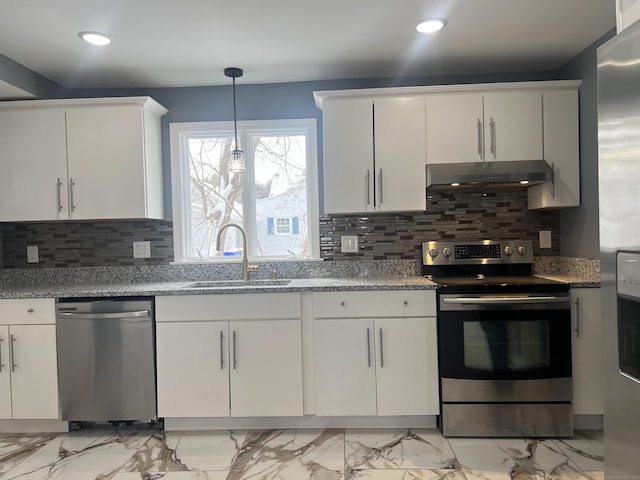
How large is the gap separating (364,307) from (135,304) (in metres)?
1.31

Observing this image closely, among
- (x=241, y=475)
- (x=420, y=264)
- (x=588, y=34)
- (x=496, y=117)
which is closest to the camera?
(x=241, y=475)

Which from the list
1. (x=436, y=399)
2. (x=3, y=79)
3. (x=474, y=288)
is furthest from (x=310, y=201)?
(x=3, y=79)

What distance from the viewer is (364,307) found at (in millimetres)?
2512

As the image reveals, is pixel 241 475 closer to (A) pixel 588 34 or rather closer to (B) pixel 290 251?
(B) pixel 290 251

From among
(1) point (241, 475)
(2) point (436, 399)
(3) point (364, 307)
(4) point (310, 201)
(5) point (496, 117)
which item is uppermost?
(5) point (496, 117)

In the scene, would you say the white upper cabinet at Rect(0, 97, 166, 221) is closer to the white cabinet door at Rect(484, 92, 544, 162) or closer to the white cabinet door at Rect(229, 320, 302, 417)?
the white cabinet door at Rect(229, 320, 302, 417)

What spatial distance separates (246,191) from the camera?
3.09 metres

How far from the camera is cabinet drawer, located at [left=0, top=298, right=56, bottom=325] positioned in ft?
8.27

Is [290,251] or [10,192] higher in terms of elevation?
[10,192]

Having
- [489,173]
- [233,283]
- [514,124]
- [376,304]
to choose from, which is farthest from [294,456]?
[514,124]

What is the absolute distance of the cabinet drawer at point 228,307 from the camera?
253cm

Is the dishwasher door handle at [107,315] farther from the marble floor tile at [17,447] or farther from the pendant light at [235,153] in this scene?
the pendant light at [235,153]

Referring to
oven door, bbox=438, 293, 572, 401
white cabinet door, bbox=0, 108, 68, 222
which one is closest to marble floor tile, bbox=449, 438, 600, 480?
oven door, bbox=438, 293, 572, 401

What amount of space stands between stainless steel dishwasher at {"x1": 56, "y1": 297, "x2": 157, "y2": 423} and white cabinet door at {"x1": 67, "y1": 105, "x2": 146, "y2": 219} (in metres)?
0.61
